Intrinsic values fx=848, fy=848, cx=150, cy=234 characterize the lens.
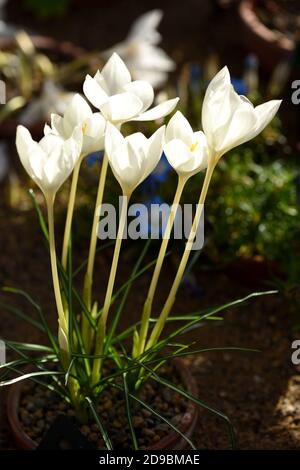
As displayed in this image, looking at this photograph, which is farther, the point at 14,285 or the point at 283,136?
the point at 283,136

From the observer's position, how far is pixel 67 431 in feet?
6.28

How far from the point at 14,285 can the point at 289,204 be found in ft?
3.26

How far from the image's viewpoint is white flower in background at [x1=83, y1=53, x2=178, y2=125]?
178cm

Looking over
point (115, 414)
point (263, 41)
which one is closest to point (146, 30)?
point (263, 41)

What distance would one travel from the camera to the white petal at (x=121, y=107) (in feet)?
5.80

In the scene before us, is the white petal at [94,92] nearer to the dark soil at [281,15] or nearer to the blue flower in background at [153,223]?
the blue flower in background at [153,223]

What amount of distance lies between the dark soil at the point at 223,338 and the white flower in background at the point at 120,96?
0.79 m

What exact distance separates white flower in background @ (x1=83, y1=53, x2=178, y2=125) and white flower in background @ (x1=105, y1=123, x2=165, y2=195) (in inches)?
4.2

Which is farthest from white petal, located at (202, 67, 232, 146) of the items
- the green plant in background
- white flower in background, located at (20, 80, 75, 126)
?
the green plant in background

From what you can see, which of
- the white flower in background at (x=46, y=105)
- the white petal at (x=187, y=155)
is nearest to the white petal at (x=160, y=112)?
the white petal at (x=187, y=155)

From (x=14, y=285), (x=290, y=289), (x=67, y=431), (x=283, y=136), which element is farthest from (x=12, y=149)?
(x=67, y=431)

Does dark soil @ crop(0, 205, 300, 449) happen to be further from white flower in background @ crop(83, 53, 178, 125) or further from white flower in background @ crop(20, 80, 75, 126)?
white flower in background @ crop(83, 53, 178, 125)

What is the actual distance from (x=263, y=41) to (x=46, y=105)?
1226 mm

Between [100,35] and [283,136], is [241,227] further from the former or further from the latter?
[100,35]
